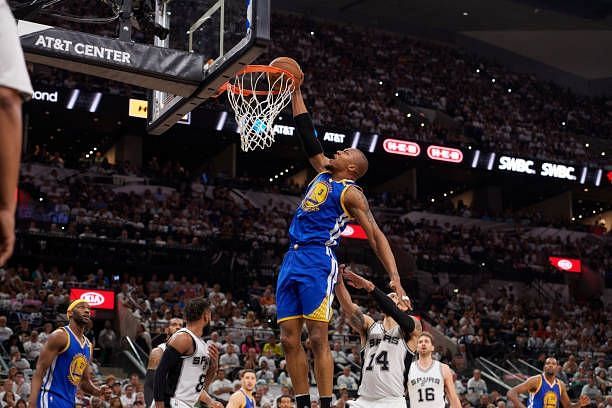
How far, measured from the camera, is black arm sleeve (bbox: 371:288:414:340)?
7.82 m

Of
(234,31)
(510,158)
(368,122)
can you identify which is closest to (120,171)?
(368,122)

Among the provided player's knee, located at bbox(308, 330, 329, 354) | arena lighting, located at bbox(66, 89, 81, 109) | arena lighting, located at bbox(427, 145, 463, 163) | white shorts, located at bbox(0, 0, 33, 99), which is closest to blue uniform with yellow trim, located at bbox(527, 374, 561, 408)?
player's knee, located at bbox(308, 330, 329, 354)

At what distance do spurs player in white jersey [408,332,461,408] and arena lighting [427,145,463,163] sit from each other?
77.4 ft

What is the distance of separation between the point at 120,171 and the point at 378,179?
14.2 metres

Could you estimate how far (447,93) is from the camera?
40094mm

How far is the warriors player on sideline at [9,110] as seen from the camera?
2.53m

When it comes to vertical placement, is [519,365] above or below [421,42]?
below

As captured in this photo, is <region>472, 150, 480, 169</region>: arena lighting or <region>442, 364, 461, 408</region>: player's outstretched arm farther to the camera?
<region>472, 150, 480, 169</region>: arena lighting

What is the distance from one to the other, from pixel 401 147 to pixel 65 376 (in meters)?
25.8

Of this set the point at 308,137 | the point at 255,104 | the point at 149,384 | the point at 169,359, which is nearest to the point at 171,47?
the point at 255,104

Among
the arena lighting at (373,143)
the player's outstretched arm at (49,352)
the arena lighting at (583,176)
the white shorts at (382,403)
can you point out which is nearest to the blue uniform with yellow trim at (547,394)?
the white shorts at (382,403)

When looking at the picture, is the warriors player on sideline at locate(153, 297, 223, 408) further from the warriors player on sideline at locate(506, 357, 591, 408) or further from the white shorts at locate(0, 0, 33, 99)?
the warriors player on sideline at locate(506, 357, 591, 408)

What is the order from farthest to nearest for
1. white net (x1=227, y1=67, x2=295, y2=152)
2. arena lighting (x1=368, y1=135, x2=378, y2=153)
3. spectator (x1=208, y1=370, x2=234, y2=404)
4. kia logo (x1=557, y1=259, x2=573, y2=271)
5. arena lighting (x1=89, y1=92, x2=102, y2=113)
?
kia logo (x1=557, y1=259, x2=573, y2=271) < arena lighting (x1=368, y1=135, x2=378, y2=153) < arena lighting (x1=89, y1=92, x2=102, y2=113) < spectator (x1=208, y1=370, x2=234, y2=404) < white net (x1=227, y1=67, x2=295, y2=152)

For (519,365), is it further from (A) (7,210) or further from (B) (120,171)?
(A) (7,210)
